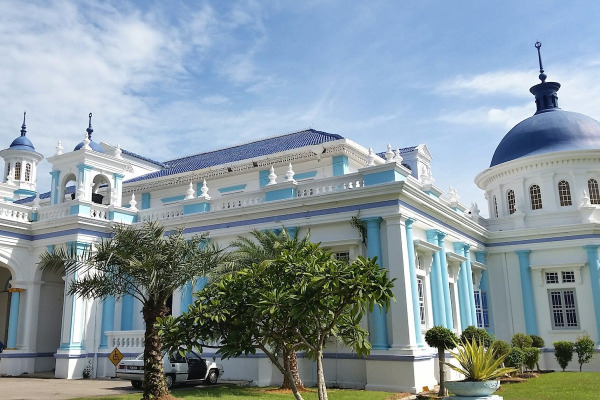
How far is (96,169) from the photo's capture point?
22.7m

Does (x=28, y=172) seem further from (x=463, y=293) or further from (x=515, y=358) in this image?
(x=515, y=358)

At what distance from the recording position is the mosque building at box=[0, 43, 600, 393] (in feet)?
55.7

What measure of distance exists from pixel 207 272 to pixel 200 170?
12.3 meters

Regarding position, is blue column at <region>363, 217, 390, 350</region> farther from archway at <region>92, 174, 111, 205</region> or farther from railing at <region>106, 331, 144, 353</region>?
archway at <region>92, 174, 111, 205</region>

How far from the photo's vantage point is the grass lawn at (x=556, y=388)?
14.3m

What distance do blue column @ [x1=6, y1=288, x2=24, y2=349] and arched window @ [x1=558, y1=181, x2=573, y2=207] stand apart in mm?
23925

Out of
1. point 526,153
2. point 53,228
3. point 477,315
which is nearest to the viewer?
point 53,228

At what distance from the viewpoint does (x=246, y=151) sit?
26781mm

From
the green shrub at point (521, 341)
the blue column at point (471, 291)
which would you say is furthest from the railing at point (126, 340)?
the green shrub at point (521, 341)

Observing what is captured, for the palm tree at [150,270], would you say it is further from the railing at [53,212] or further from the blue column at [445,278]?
the blue column at [445,278]

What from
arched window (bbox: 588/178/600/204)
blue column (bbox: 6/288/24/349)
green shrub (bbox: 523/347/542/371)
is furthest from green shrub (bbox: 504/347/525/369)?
blue column (bbox: 6/288/24/349)

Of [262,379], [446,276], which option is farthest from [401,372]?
[446,276]

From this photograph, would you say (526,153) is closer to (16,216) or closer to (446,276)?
(446,276)

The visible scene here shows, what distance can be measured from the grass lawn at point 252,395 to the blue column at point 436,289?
4880 millimetres
